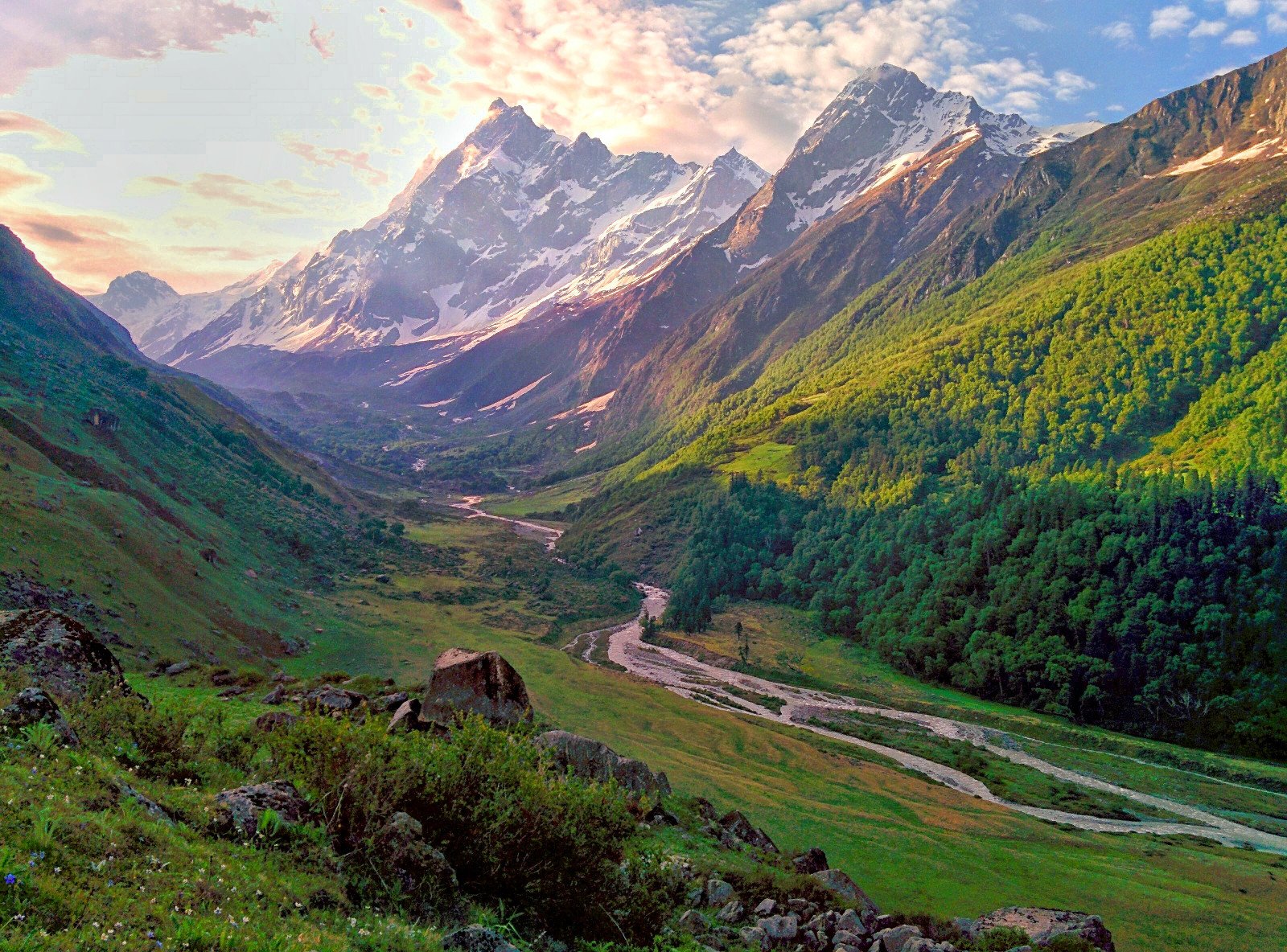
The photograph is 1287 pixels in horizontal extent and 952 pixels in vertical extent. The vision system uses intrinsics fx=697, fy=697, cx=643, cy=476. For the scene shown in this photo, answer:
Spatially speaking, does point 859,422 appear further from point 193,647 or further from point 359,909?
point 359,909

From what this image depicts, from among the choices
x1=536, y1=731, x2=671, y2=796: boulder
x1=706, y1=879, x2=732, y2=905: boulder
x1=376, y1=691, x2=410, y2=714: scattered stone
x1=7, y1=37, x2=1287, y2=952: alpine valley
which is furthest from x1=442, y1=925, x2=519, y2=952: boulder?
x1=376, y1=691, x2=410, y2=714: scattered stone

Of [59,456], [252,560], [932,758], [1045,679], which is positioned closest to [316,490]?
[252,560]

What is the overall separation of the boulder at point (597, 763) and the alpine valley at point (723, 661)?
0.69ft

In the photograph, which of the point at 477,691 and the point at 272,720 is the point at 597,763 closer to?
the point at 477,691

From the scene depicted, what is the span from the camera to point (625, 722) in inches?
2200

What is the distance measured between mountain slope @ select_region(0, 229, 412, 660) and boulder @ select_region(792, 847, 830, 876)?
3331cm

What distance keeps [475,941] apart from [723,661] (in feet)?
315

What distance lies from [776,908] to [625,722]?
120ft

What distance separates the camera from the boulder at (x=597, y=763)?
2594 cm

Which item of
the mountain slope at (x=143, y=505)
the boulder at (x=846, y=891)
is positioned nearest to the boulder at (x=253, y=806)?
the boulder at (x=846, y=891)

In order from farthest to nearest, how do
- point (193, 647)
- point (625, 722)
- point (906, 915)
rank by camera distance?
point (625, 722)
point (193, 647)
point (906, 915)

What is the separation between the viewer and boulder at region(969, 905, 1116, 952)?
2319cm

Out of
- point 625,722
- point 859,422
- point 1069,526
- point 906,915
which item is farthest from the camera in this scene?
point 859,422

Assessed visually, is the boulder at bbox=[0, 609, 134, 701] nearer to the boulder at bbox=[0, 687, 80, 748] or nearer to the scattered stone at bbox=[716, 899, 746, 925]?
the boulder at bbox=[0, 687, 80, 748]
